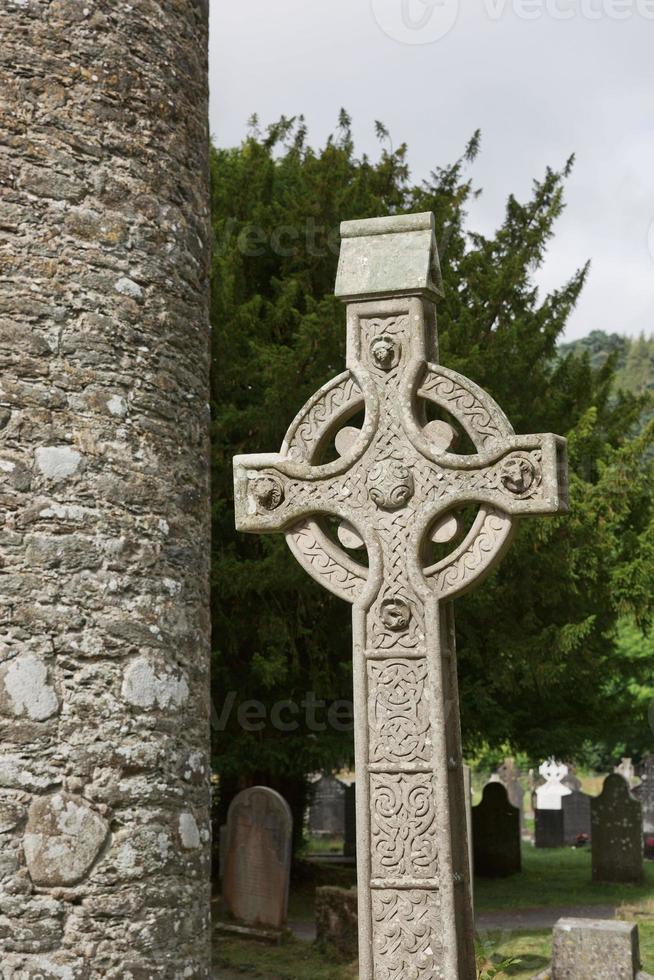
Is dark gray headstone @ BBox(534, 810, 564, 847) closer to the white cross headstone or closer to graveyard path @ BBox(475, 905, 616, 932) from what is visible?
the white cross headstone

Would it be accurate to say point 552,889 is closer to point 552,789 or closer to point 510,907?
point 510,907

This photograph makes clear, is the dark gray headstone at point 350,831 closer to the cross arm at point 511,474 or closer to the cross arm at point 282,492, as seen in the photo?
the cross arm at point 282,492

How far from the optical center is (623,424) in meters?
16.1

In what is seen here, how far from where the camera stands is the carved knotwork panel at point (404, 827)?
4312 millimetres

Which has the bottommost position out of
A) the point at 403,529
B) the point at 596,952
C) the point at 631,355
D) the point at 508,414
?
the point at 596,952

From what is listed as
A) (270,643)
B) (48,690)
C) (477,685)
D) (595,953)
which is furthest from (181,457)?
(477,685)

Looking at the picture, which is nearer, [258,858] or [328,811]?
[258,858]

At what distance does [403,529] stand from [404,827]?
3.42 feet

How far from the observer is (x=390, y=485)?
4.64 meters

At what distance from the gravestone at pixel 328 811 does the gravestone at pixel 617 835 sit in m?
8.19

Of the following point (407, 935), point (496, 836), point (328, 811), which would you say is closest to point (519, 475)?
point (407, 935)

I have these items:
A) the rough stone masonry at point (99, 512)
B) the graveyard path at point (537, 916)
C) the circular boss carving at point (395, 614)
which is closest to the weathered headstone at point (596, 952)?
the rough stone masonry at point (99, 512)

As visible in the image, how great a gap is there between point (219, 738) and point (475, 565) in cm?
955

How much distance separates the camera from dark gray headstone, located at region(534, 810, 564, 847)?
24266 millimetres
